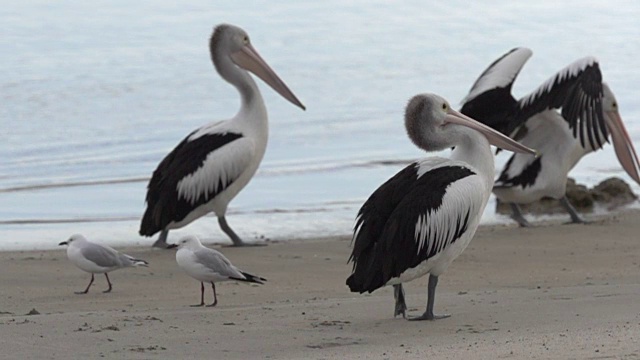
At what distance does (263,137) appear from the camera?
1011cm

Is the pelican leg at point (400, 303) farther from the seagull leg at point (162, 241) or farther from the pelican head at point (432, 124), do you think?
the seagull leg at point (162, 241)

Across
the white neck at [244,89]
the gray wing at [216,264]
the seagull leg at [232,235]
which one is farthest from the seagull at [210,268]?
the white neck at [244,89]

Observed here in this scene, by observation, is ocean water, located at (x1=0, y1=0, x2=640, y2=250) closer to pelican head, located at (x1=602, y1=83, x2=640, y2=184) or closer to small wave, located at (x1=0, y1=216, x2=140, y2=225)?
small wave, located at (x1=0, y1=216, x2=140, y2=225)

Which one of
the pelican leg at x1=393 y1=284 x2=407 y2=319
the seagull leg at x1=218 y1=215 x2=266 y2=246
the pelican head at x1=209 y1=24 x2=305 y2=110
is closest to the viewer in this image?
the pelican leg at x1=393 y1=284 x2=407 y2=319

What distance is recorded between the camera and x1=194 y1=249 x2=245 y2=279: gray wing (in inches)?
279

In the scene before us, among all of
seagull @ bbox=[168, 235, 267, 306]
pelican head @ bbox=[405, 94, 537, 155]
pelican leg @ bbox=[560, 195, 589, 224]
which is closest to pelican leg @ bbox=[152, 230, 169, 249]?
seagull @ bbox=[168, 235, 267, 306]

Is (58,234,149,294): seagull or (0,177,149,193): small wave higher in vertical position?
(58,234,149,294): seagull

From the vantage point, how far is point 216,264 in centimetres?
709

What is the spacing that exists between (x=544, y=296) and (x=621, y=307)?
0.74m

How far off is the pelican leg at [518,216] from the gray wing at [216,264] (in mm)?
3855

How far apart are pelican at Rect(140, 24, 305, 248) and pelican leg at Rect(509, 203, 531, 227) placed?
6.79 ft

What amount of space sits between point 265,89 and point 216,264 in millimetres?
11052

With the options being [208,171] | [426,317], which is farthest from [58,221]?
[426,317]

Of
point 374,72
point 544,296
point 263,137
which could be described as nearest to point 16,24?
point 374,72
